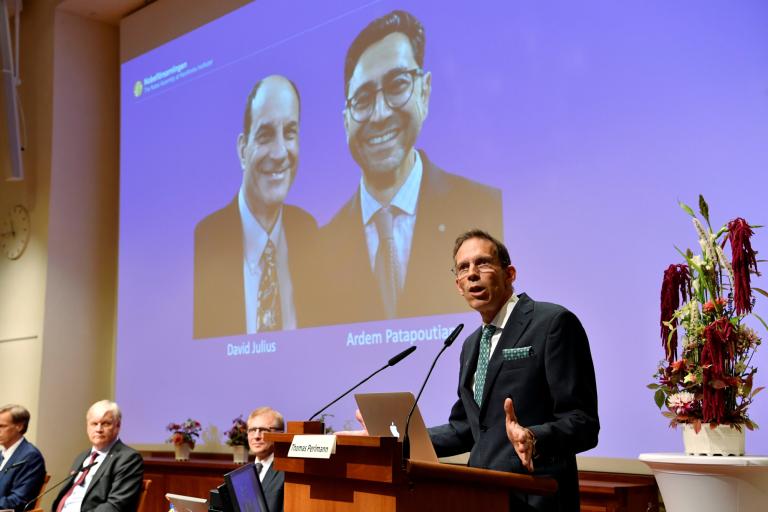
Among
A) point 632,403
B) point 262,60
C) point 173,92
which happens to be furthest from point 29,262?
point 632,403

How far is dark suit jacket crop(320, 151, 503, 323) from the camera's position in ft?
15.0

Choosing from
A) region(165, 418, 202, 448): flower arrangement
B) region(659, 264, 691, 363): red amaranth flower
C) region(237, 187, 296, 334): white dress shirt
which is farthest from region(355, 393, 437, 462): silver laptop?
region(165, 418, 202, 448): flower arrangement

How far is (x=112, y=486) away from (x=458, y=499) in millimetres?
3026

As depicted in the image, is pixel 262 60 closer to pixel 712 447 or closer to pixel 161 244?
pixel 161 244

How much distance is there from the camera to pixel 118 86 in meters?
7.94

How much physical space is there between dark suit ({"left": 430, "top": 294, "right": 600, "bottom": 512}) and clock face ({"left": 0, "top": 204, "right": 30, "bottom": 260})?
6.06m

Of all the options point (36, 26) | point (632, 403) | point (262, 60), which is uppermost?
point (36, 26)

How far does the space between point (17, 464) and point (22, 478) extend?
91 mm

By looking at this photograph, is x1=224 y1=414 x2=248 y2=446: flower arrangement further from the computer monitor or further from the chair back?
the computer monitor

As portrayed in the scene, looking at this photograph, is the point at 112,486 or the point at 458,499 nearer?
the point at 458,499

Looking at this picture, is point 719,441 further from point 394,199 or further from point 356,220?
point 356,220

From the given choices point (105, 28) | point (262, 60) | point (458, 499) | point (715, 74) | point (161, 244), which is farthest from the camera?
point (105, 28)

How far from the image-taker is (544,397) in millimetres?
2357

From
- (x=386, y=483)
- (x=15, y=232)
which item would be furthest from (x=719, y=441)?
(x=15, y=232)
